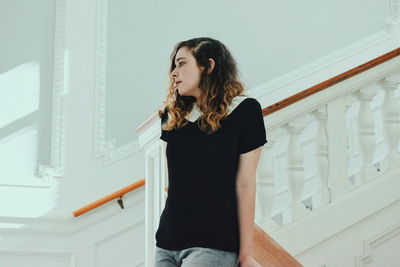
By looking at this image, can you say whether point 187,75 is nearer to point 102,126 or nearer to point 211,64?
point 211,64

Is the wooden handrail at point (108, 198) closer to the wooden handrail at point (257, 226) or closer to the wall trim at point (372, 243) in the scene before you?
the wooden handrail at point (257, 226)

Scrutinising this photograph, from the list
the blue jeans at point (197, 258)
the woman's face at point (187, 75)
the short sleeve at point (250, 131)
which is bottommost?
the blue jeans at point (197, 258)

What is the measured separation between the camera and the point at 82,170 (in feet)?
15.3

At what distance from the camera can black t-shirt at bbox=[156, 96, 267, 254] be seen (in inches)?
75.4

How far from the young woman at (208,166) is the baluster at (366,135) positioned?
142cm

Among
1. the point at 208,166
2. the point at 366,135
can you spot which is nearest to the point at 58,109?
the point at 366,135

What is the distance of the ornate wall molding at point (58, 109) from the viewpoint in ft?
15.0

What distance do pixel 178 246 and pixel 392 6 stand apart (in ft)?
12.9

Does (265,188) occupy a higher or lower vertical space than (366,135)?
lower

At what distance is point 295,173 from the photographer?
10.7 ft

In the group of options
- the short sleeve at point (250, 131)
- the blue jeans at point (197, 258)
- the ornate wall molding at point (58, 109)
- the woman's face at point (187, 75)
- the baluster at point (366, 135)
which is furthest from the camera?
the ornate wall molding at point (58, 109)

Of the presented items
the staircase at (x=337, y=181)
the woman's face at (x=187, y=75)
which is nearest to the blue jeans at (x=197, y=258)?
the woman's face at (x=187, y=75)

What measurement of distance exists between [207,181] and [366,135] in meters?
1.62

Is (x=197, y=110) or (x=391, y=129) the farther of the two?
(x=391, y=129)
